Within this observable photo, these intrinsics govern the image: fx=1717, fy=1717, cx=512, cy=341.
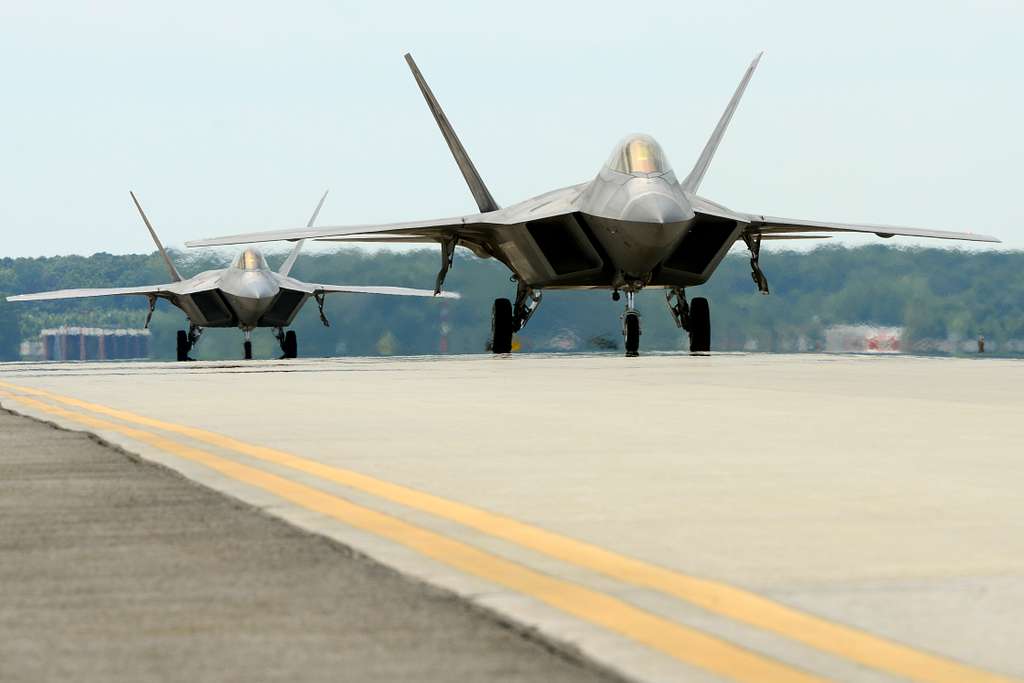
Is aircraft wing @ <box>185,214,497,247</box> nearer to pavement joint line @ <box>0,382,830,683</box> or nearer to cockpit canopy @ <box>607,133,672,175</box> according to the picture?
cockpit canopy @ <box>607,133,672,175</box>

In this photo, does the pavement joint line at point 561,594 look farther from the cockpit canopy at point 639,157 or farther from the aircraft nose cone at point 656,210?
the cockpit canopy at point 639,157

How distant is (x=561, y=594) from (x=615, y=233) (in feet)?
73.1

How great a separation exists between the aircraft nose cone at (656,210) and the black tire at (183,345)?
2147cm

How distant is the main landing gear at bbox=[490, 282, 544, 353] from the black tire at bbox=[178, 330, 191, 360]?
50.1ft

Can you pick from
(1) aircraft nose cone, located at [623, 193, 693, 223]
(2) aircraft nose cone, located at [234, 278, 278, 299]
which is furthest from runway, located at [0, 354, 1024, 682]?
(2) aircraft nose cone, located at [234, 278, 278, 299]

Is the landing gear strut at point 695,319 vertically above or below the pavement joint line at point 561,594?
below

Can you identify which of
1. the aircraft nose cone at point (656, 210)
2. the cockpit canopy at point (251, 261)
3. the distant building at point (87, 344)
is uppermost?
the aircraft nose cone at point (656, 210)

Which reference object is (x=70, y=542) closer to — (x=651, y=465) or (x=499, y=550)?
(x=499, y=550)

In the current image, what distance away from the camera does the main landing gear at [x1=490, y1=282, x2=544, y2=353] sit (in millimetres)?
31328

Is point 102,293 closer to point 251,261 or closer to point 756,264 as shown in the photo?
point 251,261

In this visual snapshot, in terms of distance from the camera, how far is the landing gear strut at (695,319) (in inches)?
1205

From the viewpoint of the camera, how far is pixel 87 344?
85.1 m

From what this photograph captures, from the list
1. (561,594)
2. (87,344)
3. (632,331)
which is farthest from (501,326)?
(87,344)

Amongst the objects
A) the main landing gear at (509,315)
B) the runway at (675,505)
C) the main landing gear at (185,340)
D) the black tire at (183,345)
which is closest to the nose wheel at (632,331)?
the main landing gear at (509,315)
